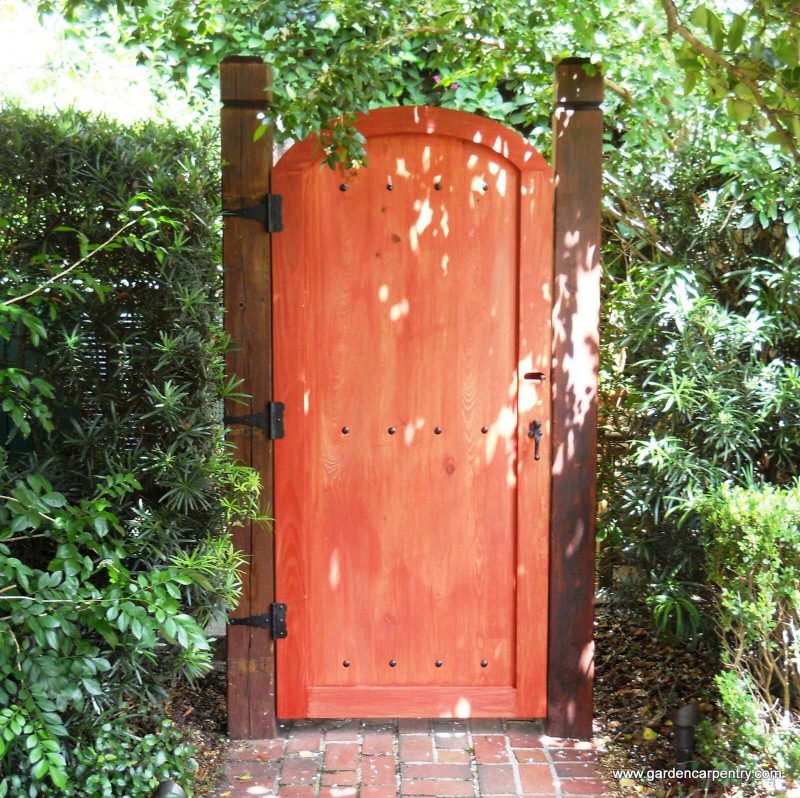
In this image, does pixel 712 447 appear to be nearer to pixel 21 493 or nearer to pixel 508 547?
pixel 508 547

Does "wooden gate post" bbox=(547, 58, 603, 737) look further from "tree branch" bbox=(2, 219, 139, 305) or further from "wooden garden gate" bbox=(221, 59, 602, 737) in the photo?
"tree branch" bbox=(2, 219, 139, 305)

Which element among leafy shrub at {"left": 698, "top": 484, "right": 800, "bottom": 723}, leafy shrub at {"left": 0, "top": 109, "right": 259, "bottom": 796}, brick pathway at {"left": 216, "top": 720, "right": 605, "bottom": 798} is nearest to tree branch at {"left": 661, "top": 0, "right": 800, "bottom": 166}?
leafy shrub at {"left": 698, "top": 484, "right": 800, "bottom": 723}

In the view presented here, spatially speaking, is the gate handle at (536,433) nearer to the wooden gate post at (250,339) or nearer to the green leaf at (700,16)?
the wooden gate post at (250,339)

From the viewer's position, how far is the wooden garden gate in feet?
12.0

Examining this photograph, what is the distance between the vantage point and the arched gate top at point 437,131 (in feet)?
11.8

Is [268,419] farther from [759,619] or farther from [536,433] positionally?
[759,619]

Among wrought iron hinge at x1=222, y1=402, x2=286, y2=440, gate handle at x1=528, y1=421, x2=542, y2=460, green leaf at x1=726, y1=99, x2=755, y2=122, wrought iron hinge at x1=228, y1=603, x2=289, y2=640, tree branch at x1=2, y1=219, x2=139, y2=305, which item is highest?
green leaf at x1=726, y1=99, x2=755, y2=122

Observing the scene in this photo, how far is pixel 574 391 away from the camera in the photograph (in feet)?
12.1

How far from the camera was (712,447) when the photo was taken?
3.75m

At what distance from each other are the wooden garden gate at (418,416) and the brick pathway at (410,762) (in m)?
0.08

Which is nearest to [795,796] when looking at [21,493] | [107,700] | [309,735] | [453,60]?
[309,735]

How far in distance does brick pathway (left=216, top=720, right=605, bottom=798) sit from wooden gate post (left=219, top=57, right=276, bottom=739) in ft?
0.68

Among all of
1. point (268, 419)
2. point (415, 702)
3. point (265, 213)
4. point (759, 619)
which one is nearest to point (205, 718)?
point (415, 702)

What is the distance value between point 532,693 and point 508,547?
0.60 meters
